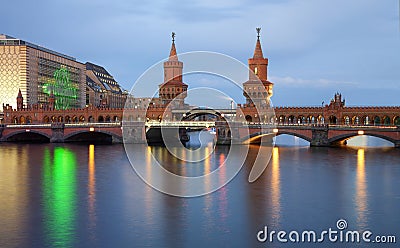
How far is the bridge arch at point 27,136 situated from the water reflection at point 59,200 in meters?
33.9

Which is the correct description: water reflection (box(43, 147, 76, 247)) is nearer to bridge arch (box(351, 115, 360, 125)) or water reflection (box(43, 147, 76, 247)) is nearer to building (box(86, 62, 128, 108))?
bridge arch (box(351, 115, 360, 125))

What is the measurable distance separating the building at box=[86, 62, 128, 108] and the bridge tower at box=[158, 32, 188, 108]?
138ft

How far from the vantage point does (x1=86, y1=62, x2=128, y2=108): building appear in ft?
554

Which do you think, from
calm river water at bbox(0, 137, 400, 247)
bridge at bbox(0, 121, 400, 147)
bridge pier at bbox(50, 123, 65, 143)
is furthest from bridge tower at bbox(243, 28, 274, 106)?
calm river water at bbox(0, 137, 400, 247)

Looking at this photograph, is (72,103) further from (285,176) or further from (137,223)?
(137,223)

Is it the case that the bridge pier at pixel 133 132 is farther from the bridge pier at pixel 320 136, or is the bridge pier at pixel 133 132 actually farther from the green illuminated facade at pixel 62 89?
the green illuminated facade at pixel 62 89

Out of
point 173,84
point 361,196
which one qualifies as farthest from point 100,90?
point 361,196

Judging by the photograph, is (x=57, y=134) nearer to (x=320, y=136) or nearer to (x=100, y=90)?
(x=320, y=136)

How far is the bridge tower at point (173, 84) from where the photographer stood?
4571 inches

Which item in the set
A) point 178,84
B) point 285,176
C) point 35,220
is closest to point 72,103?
point 178,84

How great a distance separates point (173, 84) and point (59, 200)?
87329 mm

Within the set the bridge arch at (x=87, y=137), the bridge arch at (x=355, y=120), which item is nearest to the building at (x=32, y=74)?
the bridge arch at (x=87, y=137)

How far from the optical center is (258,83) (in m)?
108

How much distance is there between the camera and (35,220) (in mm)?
27922
